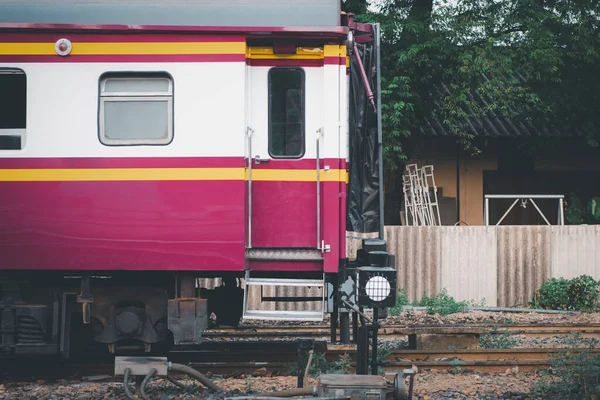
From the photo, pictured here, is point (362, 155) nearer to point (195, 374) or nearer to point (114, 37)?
point (114, 37)

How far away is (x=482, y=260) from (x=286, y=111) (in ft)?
26.3

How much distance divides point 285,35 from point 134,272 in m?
2.93

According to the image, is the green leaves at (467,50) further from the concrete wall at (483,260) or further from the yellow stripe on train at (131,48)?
the yellow stripe on train at (131,48)

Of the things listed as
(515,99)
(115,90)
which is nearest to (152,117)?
(115,90)

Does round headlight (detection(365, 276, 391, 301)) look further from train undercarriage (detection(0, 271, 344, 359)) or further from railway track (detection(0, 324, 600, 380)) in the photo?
railway track (detection(0, 324, 600, 380))

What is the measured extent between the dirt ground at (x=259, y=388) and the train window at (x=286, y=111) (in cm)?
241

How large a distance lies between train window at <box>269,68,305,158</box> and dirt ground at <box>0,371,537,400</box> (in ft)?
7.90

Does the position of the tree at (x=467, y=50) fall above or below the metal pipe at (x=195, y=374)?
above

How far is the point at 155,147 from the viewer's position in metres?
7.90

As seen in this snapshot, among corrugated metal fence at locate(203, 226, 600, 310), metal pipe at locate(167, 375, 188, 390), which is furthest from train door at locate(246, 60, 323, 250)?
corrugated metal fence at locate(203, 226, 600, 310)

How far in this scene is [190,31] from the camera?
789 centimetres

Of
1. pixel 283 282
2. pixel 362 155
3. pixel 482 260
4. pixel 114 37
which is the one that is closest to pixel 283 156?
pixel 362 155

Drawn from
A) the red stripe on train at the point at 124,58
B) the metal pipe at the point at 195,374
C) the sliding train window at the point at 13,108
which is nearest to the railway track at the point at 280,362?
the metal pipe at the point at 195,374

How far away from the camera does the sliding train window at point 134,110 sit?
7930mm
